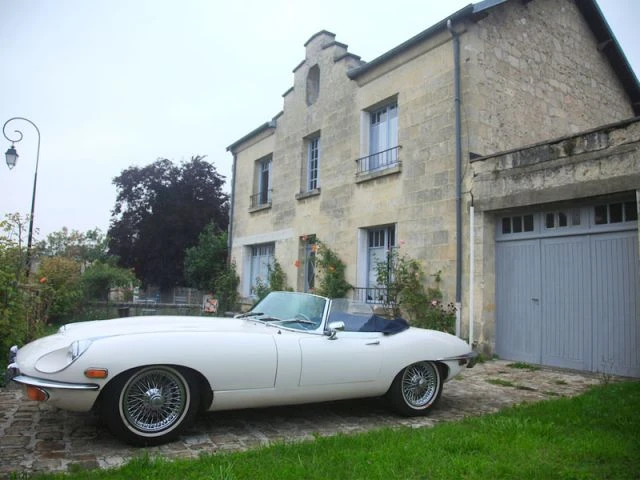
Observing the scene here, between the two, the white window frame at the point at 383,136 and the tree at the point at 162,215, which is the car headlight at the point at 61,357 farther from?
the tree at the point at 162,215

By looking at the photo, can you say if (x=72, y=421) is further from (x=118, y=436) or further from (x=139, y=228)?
(x=139, y=228)

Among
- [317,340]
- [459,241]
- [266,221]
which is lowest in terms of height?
[317,340]

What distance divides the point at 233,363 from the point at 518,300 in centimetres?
590

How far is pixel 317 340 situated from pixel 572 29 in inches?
437

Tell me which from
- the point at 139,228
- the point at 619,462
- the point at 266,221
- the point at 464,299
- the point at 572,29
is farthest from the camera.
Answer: the point at 139,228

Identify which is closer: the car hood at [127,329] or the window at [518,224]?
the car hood at [127,329]

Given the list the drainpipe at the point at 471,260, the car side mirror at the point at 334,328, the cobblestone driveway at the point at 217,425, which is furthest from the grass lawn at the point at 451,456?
the drainpipe at the point at 471,260

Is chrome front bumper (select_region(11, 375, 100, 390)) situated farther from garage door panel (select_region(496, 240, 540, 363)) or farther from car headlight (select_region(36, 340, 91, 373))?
garage door panel (select_region(496, 240, 540, 363))

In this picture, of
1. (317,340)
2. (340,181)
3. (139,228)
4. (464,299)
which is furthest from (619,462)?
(139,228)

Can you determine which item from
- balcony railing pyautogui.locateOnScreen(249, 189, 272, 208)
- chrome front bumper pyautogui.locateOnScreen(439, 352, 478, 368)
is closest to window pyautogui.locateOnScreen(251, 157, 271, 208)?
balcony railing pyautogui.locateOnScreen(249, 189, 272, 208)

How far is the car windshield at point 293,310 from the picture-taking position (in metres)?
4.52

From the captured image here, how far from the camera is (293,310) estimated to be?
15.5ft

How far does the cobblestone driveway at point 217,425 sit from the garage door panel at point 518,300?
75.0 inches

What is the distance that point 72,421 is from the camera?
162 inches
